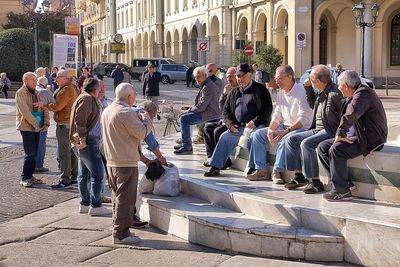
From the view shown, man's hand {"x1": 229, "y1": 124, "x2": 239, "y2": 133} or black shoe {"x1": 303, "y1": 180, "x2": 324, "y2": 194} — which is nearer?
black shoe {"x1": 303, "y1": 180, "x2": 324, "y2": 194}

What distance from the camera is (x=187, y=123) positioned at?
11273 millimetres

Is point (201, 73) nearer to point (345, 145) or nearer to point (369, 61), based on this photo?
point (345, 145)

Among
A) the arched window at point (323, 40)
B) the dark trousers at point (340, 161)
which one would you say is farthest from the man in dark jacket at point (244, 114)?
the arched window at point (323, 40)

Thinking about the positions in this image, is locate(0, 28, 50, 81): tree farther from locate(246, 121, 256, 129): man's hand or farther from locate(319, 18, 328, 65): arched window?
locate(246, 121, 256, 129): man's hand

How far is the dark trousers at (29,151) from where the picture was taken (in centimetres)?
1073

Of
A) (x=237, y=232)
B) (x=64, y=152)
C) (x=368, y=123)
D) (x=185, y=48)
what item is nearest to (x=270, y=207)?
(x=237, y=232)

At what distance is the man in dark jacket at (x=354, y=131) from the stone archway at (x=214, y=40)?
146ft

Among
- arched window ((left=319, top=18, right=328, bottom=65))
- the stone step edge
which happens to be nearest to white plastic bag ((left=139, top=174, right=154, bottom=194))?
the stone step edge

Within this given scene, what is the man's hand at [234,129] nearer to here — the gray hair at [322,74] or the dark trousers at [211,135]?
the dark trousers at [211,135]

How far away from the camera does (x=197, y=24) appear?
55594 mm

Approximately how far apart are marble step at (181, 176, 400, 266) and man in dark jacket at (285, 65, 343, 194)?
21 cm

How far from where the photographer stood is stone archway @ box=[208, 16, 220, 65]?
51.2 metres

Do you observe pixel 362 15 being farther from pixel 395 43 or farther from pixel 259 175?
pixel 259 175

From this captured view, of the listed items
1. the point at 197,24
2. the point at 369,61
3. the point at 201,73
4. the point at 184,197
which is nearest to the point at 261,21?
the point at 369,61
